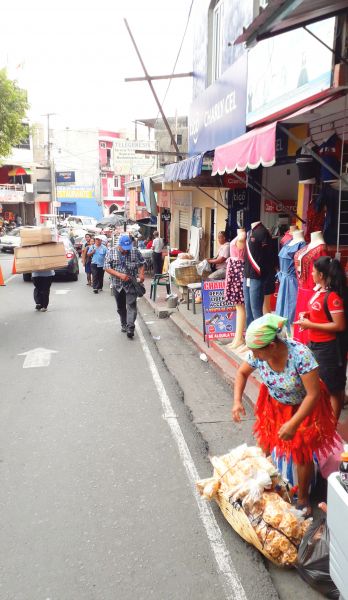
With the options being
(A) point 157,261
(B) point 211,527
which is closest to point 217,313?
(B) point 211,527

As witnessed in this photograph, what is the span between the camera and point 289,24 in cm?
449

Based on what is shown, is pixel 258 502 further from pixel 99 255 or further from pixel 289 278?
pixel 99 255

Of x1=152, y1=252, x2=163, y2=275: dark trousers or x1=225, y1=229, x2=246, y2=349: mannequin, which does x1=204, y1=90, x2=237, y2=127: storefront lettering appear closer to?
x1=225, y1=229, x2=246, y2=349: mannequin

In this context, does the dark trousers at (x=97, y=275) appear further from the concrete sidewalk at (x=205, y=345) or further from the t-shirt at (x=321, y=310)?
the t-shirt at (x=321, y=310)

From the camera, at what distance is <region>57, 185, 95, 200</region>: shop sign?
55156 mm

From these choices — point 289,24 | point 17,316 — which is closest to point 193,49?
point 17,316

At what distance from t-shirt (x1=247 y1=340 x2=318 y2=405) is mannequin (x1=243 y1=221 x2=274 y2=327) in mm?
3587

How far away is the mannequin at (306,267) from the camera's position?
5.34 meters

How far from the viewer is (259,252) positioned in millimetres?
6840

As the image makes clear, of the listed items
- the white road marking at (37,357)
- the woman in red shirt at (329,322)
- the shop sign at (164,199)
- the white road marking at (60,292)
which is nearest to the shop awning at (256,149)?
the woman in red shirt at (329,322)

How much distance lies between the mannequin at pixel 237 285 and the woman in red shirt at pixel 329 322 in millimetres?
3042

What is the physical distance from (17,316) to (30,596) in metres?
8.94

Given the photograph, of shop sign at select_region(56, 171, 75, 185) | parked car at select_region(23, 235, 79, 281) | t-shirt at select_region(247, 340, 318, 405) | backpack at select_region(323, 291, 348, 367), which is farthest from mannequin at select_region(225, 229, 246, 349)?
shop sign at select_region(56, 171, 75, 185)

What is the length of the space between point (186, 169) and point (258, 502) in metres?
7.23
